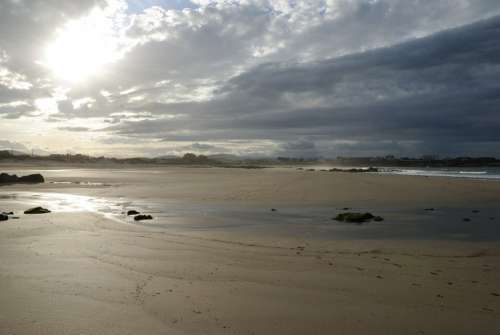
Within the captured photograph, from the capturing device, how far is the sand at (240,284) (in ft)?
13.1

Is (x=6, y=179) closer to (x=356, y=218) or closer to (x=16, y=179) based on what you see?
(x=16, y=179)

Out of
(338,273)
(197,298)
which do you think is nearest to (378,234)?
(338,273)

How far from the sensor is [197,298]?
468cm

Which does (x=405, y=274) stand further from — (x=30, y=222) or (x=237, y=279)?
(x=30, y=222)

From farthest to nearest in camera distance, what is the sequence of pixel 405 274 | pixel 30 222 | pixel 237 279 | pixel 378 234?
pixel 30 222, pixel 378 234, pixel 405 274, pixel 237 279

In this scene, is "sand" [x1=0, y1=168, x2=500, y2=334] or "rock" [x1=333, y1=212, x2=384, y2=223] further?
"rock" [x1=333, y1=212, x2=384, y2=223]

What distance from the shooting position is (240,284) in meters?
5.25

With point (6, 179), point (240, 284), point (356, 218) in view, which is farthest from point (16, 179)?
point (240, 284)

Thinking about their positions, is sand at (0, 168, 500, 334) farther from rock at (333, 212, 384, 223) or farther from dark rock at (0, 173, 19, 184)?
dark rock at (0, 173, 19, 184)

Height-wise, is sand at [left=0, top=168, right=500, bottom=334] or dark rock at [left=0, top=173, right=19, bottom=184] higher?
dark rock at [left=0, top=173, right=19, bottom=184]

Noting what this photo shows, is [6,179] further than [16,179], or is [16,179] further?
[16,179]

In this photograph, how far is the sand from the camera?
4.00 m

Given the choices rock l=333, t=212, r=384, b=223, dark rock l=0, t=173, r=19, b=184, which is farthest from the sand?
dark rock l=0, t=173, r=19, b=184

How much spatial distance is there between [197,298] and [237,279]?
0.92m
